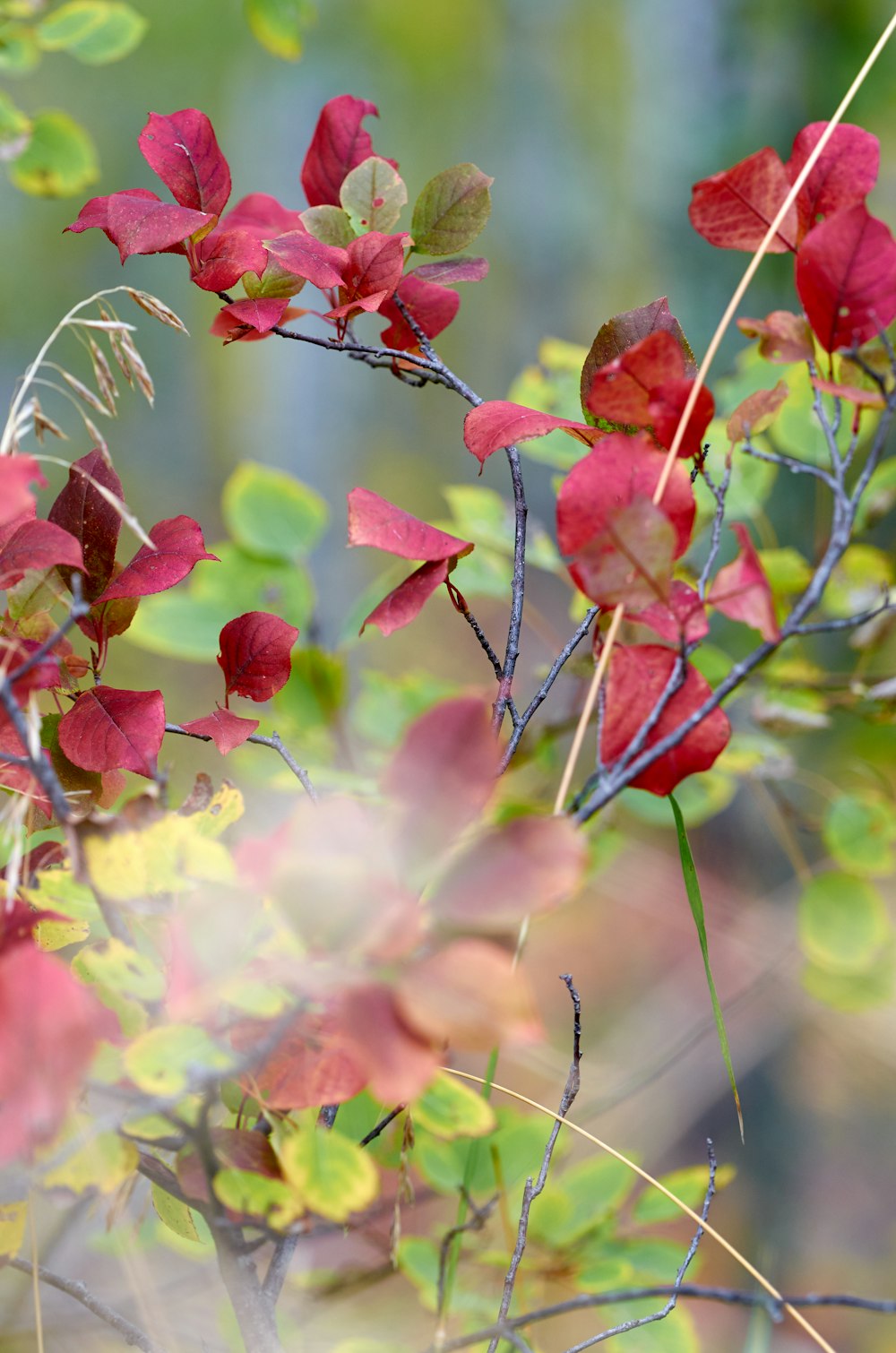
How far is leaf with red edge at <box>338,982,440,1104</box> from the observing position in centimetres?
15

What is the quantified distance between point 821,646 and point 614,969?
0.41 metres

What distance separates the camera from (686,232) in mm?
992

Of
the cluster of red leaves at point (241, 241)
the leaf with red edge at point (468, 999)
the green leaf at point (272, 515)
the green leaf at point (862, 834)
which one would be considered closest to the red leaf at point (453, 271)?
the cluster of red leaves at point (241, 241)

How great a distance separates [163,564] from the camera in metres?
0.27

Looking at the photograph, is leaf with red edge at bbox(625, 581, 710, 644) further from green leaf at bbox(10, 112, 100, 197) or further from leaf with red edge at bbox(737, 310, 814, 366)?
green leaf at bbox(10, 112, 100, 197)

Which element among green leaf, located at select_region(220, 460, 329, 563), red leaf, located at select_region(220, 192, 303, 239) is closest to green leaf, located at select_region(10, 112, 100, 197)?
green leaf, located at select_region(220, 460, 329, 563)

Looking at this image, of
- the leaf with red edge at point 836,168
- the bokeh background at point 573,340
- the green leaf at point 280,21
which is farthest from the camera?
the bokeh background at point 573,340

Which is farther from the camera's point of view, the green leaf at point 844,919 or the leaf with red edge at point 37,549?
the green leaf at point 844,919

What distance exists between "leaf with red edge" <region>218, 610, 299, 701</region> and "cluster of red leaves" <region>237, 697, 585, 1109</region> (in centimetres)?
11

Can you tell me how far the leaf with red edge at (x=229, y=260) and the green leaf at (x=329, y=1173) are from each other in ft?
0.70

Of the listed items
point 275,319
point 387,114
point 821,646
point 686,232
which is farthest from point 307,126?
point 275,319

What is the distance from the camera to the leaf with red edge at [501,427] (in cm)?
24

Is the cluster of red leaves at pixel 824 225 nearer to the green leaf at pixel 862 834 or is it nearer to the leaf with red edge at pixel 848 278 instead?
the leaf with red edge at pixel 848 278

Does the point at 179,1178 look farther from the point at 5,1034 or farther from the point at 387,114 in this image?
the point at 387,114
